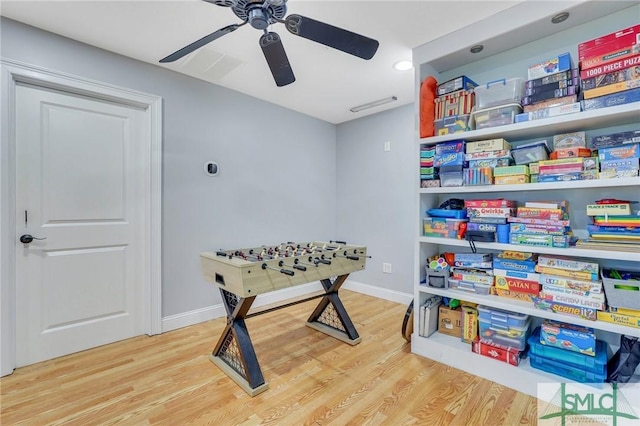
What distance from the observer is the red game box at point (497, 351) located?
73.7 inches

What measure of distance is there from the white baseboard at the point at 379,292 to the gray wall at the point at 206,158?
96 centimetres

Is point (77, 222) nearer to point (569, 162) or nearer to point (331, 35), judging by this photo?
point (331, 35)

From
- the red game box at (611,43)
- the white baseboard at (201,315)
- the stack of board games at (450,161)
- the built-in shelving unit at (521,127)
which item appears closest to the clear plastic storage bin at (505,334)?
the built-in shelving unit at (521,127)

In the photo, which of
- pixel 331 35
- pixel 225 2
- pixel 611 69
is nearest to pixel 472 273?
pixel 611 69

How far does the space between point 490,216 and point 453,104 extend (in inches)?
35.4

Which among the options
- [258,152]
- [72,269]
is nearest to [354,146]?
[258,152]

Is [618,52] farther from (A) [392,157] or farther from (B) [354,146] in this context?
(B) [354,146]

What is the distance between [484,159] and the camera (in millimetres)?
2059

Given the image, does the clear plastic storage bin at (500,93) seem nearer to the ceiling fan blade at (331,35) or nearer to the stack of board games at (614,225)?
the stack of board games at (614,225)

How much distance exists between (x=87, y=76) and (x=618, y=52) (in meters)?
3.55

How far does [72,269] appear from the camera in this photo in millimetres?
2275

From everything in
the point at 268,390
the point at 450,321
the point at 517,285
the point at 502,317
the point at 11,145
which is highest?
the point at 11,145

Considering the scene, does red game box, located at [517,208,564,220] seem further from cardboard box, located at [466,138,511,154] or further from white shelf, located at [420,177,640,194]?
cardboard box, located at [466,138,511,154]

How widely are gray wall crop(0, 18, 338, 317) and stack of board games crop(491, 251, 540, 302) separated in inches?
93.5
